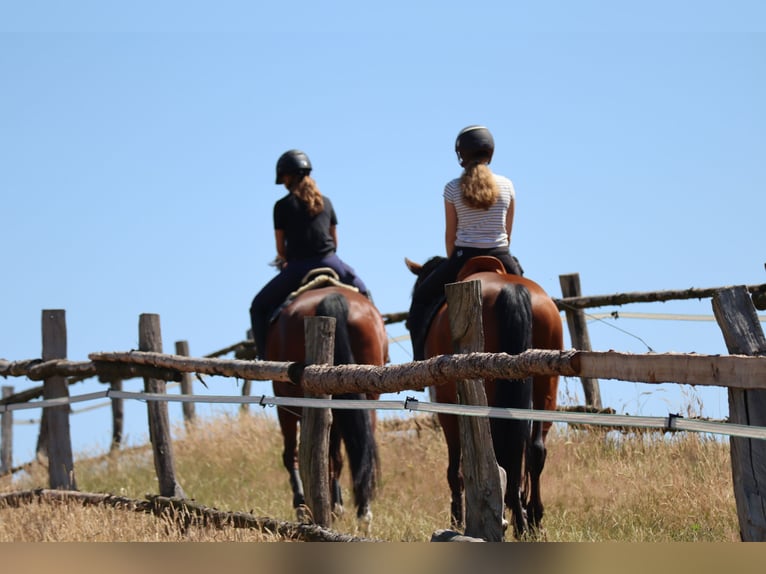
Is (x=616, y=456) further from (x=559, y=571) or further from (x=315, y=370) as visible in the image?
(x=559, y=571)

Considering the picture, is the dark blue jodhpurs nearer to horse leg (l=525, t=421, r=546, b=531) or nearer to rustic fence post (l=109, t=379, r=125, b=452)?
horse leg (l=525, t=421, r=546, b=531)

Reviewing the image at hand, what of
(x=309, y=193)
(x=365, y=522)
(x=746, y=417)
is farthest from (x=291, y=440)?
(x=746, y=417)

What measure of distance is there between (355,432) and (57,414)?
3279mm

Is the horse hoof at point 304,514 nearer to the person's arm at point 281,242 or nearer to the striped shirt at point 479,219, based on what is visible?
the striped shirt at point 479,219

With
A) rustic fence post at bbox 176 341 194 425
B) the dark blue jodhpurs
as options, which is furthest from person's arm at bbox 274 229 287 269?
rustic fence post at bbox 176 341 194 425

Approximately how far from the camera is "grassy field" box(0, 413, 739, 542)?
21.9ft

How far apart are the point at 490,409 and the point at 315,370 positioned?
158 cm

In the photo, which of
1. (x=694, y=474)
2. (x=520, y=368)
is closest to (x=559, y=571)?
(x=520, y=368)

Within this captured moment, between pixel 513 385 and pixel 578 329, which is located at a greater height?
pixel 578 329

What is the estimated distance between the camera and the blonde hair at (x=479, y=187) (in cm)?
736

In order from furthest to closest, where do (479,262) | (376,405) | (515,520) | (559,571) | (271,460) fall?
1. (271,460)
2. (479,262)
3. (515,520)
4. (376,405)
5. (559,571)

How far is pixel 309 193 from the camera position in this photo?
9039 millimetres

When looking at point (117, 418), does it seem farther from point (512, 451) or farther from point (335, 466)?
point (512, 451)

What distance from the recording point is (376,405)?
5.87 m
